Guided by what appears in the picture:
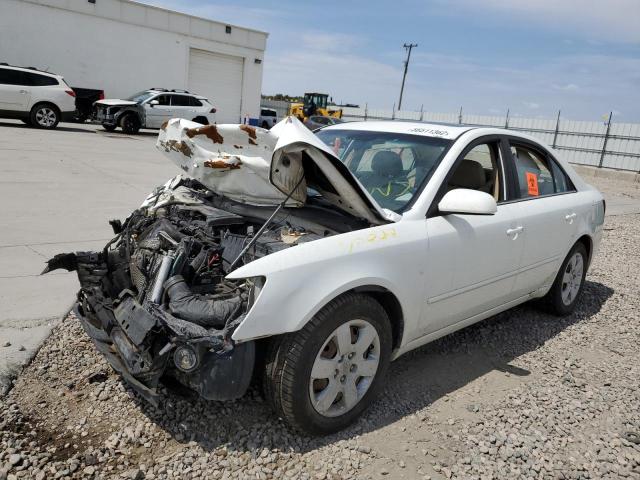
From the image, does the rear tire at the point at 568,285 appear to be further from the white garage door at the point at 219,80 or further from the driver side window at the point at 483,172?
the white garage door at the point at 219,80

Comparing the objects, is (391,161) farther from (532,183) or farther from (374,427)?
(374,427)

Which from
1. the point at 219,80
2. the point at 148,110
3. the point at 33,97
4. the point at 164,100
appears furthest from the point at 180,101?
the point at 219,80

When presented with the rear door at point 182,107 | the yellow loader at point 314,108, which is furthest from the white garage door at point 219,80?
the rear door at point 182,107

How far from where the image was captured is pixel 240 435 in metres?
2.76

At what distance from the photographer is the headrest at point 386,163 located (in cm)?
352

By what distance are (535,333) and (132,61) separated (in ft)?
82.4

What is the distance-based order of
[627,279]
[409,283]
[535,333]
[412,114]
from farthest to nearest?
1. [412,114]
2. [627,279]
3. [535,333]
4. [409,283]

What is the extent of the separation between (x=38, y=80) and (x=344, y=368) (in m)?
17.4

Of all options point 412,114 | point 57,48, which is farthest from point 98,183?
point 412,114

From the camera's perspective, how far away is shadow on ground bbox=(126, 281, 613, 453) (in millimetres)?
2762

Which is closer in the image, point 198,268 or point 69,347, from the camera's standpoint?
point 198,268

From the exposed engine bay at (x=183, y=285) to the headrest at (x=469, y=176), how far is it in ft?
3.62

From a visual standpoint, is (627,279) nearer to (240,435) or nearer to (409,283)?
(409,283)

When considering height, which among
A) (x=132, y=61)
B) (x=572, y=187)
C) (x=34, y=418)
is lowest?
(x=34, y=418)
